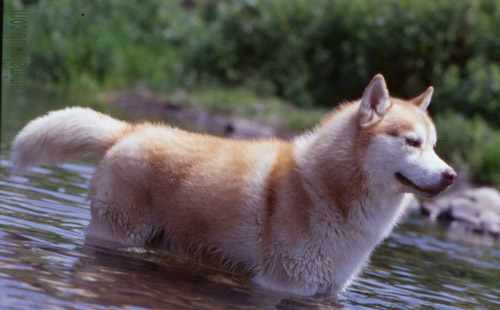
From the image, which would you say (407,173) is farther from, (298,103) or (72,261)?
(298,103)

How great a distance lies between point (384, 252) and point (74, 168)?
13.6 feet

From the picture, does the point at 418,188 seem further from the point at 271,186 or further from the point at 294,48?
the point at 294,48

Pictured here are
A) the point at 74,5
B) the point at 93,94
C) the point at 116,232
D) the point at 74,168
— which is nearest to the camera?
the point at 116,232

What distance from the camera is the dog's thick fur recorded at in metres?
5.38

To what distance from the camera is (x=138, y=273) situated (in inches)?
212

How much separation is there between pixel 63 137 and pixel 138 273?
4.27ft

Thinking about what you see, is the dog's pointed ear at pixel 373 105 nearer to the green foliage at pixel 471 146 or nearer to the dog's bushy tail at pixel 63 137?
the dog's bushy tail at pixel 63 137

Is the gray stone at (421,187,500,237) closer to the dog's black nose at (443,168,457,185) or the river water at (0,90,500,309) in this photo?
the river water at (0,90,500,309)

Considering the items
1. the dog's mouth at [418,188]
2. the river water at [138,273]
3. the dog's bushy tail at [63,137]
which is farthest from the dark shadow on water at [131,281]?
the dog's mouth at [418,188]

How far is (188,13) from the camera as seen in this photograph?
28656 millimetres

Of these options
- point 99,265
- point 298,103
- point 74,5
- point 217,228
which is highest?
point 74,5

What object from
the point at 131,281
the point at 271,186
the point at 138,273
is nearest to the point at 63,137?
the point at 138,273

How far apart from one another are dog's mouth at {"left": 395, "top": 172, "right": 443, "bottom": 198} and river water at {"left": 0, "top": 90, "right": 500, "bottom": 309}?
39.8 inches

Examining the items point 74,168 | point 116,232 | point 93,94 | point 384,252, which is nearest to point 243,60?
point 93,94
